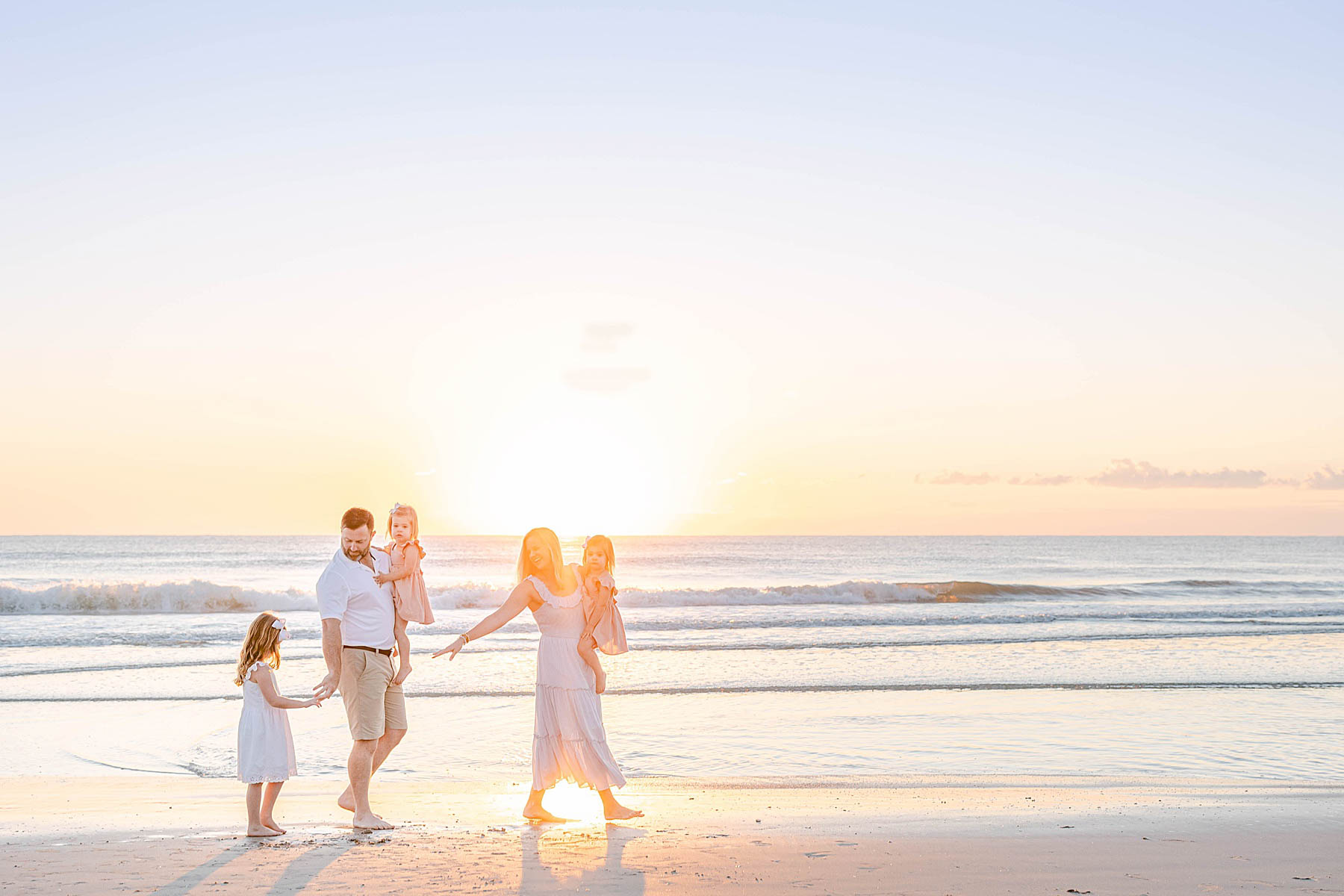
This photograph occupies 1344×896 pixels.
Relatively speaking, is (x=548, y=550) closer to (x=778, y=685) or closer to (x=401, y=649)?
(x=401, y=649)

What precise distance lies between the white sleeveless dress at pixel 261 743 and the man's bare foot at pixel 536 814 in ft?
4.94

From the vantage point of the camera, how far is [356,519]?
19.7 feet

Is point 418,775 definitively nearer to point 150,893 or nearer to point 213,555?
point 150,893

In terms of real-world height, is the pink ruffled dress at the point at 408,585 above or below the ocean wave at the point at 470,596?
above

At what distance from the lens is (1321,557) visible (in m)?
79.5

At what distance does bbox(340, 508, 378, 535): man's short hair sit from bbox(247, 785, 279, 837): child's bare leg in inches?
65.8

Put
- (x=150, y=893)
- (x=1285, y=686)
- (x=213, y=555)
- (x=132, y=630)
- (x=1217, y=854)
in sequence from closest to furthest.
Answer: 1. (x=150, y=893)
2. (x=1217, y=854)
3. (x=1285, y=686)
4. (x=132, y=630)
5. (x=213, y=555)

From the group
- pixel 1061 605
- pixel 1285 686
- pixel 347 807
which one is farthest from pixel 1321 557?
pixel 347 807

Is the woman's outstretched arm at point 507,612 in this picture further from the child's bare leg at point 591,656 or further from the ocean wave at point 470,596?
the ocean wave at point 470,596

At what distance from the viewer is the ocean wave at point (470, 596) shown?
91.1 feet

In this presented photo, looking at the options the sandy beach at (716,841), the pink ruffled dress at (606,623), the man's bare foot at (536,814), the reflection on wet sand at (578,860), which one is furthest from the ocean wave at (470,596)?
the reflection on wet sand at (578,860)

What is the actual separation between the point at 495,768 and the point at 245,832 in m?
3.03

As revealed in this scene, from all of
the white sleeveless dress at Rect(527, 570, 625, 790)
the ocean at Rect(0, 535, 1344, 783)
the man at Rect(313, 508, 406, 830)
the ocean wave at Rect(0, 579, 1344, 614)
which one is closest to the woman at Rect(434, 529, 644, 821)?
the white sleeveless dress at Rect(527, 570, 625, 790)

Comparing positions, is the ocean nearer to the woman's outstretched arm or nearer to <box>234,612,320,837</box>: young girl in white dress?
<box>234,612,320,837</box>: young girl in white dress
